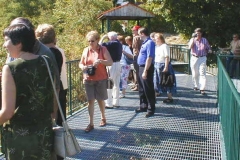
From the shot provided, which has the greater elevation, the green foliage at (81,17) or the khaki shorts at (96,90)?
the green foliage at (81,17)

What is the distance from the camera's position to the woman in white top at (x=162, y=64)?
23.5 ft

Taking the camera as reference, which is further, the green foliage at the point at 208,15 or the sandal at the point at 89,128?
the green foliage at the point at 208,15

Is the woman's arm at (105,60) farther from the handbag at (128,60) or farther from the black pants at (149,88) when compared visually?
the handbag at (128,60)

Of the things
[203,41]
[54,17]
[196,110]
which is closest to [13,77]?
[196,110]

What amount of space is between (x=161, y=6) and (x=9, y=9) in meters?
22.0

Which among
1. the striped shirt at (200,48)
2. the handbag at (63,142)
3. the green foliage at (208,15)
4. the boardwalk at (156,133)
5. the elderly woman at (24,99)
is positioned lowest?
the boardwalk at (156,133)

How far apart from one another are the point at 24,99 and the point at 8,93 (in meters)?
0.15

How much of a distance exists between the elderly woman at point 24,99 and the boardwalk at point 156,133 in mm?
2139

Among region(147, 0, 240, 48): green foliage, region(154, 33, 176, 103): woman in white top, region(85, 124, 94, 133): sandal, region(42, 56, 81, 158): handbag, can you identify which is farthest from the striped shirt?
region(147, 0, 240, 48): green foliage

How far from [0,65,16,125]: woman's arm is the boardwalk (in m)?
2.38

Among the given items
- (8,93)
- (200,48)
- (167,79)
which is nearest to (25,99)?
(8,93)

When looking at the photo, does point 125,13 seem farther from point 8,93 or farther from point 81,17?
point 8,93

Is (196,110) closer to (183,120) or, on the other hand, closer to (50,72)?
(183,120)

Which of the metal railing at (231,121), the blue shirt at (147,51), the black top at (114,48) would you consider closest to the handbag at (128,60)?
the black top at (114,48)
